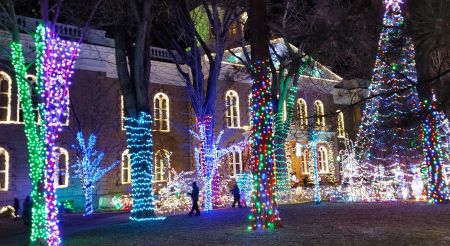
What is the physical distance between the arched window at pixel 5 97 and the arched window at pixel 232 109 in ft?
48.3

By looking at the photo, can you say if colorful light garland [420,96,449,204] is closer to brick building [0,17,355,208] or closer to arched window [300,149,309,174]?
brick building [0,17,355,208]

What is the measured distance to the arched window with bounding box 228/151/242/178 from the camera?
32.7 m

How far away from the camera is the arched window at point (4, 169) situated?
77.7 feet

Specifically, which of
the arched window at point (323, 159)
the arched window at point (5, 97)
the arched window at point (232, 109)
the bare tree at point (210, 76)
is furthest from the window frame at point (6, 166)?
the arched window at point (323, 159)

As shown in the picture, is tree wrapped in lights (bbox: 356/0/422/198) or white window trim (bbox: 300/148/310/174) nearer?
tree wrapped in lights (bbox: 356/0/422/198)

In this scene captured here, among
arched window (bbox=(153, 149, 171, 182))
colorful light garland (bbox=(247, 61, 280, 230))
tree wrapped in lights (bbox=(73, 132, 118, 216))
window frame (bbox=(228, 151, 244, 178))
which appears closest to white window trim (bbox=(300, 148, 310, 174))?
window frame (bbox=(228, 151, 244, 178))

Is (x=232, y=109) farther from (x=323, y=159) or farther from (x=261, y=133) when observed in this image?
(x=261, y=133)

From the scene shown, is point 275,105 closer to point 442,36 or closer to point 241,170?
point 241,170

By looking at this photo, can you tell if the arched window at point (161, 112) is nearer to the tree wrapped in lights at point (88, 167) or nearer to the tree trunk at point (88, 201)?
the tree wrapped in lights at point (88, 167)

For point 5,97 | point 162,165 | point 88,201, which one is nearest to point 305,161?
point 162,165

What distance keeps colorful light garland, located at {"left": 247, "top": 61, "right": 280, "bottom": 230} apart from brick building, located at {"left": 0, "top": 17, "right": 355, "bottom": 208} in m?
8.30

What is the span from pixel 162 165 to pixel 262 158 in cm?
1879

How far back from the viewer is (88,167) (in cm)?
2394

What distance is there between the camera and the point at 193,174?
30.9 m
